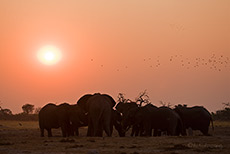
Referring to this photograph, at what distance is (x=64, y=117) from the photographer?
3306 centimetres

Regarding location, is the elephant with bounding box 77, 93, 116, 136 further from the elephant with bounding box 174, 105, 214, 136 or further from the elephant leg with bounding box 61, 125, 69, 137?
the elephant with bounding box 174, 105, 214, 136

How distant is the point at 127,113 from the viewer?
3406 cm

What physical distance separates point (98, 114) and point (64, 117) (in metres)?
3.18

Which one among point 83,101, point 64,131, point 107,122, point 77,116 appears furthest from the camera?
point 83,101

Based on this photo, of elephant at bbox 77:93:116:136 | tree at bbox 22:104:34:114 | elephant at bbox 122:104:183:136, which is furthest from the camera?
tree at bbox 22:104:34:114

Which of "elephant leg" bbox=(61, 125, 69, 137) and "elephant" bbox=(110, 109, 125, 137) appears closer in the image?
"elephant leg" bbox=(61, 125, 69, 137)

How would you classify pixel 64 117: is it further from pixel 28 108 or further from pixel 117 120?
pixel 28 108

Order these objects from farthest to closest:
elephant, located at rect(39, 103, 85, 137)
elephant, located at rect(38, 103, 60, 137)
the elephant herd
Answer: elephant, located at rect(38, 103, 60, 137) < elephant, located at rect(39, 103, 85, 137) < the elephant herd

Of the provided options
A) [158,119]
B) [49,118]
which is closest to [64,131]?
[49,118]

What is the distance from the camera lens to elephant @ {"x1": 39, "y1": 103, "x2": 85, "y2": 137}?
32969mm

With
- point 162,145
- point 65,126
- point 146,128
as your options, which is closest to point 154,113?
point 146,128

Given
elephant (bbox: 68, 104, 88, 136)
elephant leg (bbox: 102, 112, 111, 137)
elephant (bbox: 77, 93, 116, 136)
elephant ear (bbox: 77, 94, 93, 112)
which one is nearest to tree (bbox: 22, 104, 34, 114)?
elephant ear (bbox: 77, 94, 93, 112)

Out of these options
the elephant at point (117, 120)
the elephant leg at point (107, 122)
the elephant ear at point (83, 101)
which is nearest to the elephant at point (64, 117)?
the elephant ear at point (83, 101)

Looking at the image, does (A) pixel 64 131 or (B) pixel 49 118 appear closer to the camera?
(A) pixel 64 131
